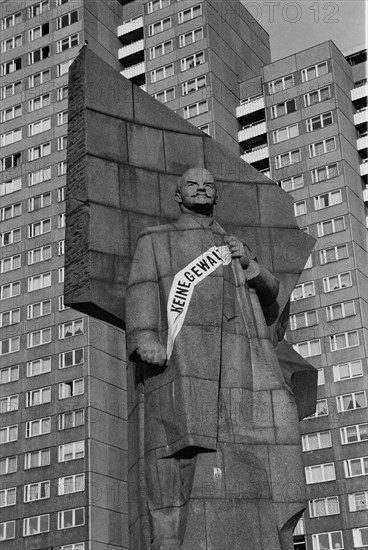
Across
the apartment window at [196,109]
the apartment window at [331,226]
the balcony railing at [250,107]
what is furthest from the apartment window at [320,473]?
the balcony railing at [250,107]

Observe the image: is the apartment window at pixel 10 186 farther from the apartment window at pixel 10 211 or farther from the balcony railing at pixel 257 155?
the balcony railing at pixel 257 155

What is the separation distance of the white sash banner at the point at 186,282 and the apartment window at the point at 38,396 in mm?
51423

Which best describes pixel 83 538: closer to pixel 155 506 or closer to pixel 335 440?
pixel 335 440

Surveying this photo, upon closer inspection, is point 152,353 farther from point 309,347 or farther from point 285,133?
point 285,133

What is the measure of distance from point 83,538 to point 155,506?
47.0 m

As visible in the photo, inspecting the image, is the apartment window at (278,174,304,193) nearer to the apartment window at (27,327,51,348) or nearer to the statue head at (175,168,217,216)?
the apartment window at (27,327,51,348)

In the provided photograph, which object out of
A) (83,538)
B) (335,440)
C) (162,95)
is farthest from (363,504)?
(162,95)

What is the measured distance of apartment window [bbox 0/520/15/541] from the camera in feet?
209

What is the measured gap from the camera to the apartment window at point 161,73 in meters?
78.2

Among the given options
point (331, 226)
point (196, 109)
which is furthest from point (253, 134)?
point (331, 226)

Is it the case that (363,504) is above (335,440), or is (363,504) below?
below

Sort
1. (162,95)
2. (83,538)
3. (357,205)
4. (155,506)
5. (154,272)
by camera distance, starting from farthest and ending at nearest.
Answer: (162,95), (357,205), (83,538), (154,272), (155,506)

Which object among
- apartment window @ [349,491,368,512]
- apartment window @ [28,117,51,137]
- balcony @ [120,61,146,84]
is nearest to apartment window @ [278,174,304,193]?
balcony @ [120,61,146,84]

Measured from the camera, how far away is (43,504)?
63031 mm
